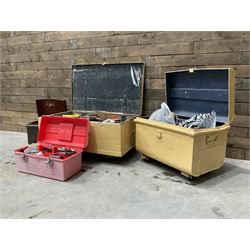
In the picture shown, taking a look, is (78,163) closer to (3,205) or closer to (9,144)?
(3,205)

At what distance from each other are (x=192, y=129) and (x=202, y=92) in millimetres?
638

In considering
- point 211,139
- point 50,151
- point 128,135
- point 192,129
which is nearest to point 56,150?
point 50,151

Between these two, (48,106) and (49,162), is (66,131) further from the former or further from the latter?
(48,106)

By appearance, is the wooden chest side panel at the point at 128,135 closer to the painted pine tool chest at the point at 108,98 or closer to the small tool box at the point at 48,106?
the painted pine tool chest at the point at 108,98

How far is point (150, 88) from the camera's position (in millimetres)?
2666

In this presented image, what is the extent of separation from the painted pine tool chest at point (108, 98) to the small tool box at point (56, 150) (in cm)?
15

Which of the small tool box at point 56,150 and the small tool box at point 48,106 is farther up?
the small tool box at point 48,106

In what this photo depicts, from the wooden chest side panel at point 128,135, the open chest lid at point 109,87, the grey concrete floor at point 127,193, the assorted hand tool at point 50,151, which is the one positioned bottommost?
the grey concrete floor at point 127,193

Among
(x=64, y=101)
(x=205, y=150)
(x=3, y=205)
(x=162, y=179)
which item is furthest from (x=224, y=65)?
(x=3, y=205)

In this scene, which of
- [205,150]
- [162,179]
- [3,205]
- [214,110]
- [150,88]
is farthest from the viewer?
[150,88]

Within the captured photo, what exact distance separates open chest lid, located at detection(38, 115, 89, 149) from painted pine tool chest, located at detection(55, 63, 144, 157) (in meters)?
0.10

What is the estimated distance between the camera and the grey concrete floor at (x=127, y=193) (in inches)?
57.9

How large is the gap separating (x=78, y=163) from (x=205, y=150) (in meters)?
1.13

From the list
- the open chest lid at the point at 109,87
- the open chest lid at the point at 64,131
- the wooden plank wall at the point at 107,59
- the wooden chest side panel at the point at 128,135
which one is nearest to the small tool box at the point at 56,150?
the open chest lid at the point at 64,131
